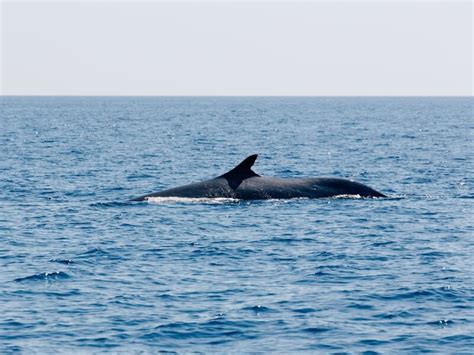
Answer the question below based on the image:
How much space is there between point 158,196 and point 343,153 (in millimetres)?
38504

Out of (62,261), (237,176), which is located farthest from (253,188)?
(62,261)

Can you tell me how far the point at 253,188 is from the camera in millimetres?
36906

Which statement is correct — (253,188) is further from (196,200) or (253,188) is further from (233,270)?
(233,270)

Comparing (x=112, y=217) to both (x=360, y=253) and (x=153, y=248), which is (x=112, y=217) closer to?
(x=153, y=248)

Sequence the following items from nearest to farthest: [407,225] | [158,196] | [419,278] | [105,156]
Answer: [419,278], [407,225], [158,196], [105,156]

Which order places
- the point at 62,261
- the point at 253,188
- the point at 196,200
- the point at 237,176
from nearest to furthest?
the point at 62,261
the point at 196,200
the point at 237,176
the point at 253,188

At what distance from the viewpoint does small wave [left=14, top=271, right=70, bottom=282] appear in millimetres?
23656

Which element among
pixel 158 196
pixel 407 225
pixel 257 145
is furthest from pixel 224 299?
pixel 257 145

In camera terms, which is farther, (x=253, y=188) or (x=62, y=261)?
(x=253, y=188)

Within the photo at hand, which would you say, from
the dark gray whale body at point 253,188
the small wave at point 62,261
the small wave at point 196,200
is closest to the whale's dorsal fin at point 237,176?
the dark gray whale body at point 253,188

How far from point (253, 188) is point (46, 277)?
567 inches

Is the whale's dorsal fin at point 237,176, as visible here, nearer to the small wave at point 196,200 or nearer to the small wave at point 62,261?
the small wave at point 196,200

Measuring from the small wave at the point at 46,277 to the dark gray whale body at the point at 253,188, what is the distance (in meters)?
12.9

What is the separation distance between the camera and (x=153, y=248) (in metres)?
27.8
